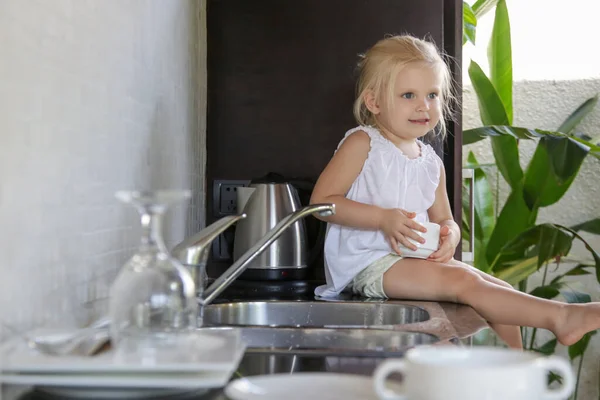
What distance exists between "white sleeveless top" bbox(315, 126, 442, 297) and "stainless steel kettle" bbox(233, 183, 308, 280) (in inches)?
3.4

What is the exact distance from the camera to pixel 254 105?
2.00 metres

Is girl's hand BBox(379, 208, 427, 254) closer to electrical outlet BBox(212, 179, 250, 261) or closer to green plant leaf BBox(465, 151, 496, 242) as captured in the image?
electrical outlet BBox(212, 179, 250, 261)

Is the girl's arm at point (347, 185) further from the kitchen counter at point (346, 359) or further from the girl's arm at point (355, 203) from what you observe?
the kitchen counter at point (346, 359)

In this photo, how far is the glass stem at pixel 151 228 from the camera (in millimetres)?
765

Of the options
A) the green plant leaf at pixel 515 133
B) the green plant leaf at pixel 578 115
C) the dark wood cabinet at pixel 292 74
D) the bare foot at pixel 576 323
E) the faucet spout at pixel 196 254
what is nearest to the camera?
the faucet spout at pixel 196 254

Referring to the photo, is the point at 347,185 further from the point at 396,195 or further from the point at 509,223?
the point at 509,223

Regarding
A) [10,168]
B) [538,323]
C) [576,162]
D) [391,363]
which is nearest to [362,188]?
[538,323]

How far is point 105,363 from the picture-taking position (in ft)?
2.40

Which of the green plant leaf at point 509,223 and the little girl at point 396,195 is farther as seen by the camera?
the green plant leaf at point 509,223

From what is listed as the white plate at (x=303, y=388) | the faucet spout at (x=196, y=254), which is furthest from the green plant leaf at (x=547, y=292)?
the white plate at (x=303, y=388)

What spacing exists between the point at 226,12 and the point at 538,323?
1.03m

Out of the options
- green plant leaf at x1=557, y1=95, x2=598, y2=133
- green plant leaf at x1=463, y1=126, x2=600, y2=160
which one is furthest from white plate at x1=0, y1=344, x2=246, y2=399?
green plant leaf at x1=557, y1=95, x2=598, y2=133

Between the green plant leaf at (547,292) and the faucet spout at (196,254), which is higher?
the faucet spout at (196,254)

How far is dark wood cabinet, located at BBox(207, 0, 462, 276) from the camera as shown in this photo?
6.49 feet
